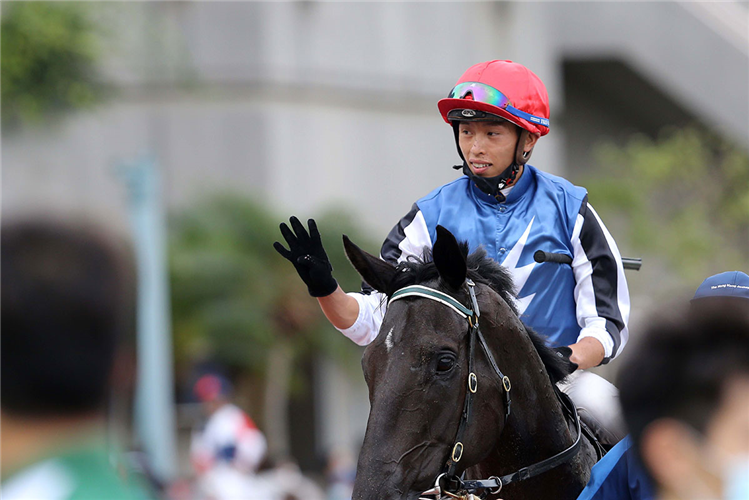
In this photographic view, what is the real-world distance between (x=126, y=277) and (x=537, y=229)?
2.25m

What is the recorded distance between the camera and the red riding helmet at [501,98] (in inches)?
140

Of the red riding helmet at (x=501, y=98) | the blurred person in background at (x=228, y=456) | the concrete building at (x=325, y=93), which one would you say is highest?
the concrete building at (x=325, y=93)

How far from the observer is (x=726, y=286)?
139 inches

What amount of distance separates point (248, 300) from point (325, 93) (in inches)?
213

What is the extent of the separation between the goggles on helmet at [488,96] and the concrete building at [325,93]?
1420 centimetres

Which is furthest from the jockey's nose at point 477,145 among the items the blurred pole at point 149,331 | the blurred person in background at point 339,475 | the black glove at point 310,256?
the blurred person in background at point 339,475

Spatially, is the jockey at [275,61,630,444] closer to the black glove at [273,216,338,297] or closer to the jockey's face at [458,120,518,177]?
the jockey's face at [458,120,518,177]

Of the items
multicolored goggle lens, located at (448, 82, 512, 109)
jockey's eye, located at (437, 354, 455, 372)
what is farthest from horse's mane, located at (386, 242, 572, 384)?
multicolored goggle lens, located at (448, 82, 512, 109)

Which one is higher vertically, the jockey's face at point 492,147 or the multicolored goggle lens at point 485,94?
the multicolored goggle lens at point 485,94

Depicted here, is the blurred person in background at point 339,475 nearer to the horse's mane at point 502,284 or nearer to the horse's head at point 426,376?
the horse's mane at point 502,284

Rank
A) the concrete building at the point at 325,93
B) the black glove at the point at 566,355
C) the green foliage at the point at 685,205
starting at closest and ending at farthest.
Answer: the black glove at the point at 566,355 → the green foliage at the point at 685,205 → the concrete building at the point at 325,93

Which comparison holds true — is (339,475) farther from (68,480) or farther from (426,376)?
(68,480)

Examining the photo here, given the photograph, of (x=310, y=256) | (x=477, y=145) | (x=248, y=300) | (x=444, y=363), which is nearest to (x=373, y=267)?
(x=310, y=256)

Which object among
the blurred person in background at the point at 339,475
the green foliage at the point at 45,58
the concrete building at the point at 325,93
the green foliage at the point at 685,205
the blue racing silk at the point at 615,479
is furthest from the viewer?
the concrete building at the point at 325,93
